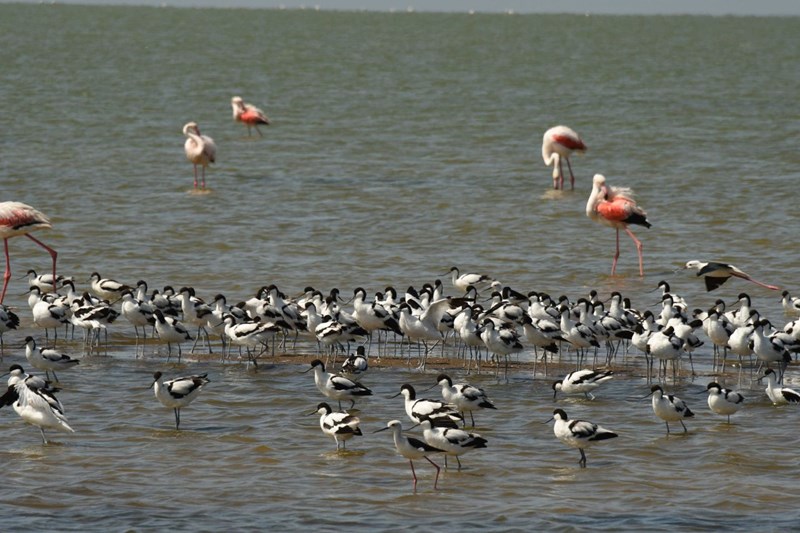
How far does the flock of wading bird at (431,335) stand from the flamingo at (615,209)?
4628 millimetres

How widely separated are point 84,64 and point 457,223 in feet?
208

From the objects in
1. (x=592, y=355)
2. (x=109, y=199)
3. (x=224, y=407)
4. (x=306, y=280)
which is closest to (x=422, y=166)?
(x=109, y=199)

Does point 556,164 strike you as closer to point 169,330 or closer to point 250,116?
point 250,116

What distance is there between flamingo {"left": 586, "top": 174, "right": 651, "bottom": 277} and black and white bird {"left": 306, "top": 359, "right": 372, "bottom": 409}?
11044 mm

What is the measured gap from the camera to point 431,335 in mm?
18125

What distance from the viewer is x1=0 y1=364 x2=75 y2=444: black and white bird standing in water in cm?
1446

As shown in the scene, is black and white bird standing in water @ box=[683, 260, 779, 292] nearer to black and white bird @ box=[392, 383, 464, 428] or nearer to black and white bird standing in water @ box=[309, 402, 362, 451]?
black and white bird @ box=[392, 383, 464, 428]

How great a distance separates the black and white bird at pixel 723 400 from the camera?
15.1 metres

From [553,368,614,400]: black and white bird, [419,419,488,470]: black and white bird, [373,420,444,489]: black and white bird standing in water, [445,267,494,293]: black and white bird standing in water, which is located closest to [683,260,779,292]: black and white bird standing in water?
[445,267,494,293]: black and white bird standing in water

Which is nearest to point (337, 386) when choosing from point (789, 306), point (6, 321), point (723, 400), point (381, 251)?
point (723, 400)

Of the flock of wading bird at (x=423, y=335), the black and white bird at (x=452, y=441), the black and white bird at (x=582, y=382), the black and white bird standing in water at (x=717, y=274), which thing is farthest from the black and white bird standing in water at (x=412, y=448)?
the black and white bird standing in water at (x=717, y=274)

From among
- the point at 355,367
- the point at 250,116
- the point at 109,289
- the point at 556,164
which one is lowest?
the point at 355,367

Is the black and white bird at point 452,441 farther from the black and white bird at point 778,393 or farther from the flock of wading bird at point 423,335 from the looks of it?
the black and white bird at point 778,393

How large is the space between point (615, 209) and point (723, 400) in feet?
38.8
